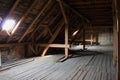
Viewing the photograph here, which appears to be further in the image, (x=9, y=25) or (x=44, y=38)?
(x=44, y=38)

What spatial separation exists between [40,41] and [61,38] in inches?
91.6

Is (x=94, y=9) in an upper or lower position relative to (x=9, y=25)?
upper

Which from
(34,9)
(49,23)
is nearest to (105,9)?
(49,23)

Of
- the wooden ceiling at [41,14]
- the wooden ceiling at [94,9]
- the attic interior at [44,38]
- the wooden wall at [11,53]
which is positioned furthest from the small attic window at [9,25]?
the wooden ceiling at [94,9]

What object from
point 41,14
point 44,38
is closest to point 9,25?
point 41,14

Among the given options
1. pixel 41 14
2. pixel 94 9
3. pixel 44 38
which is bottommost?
pixel 44 38

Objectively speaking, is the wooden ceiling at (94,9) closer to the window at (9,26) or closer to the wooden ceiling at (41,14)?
the wooden ceiling at (41,14)

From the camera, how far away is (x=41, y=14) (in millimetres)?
6703

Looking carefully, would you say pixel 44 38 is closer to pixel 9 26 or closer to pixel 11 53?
pixel 11 53

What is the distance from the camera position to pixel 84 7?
752cm

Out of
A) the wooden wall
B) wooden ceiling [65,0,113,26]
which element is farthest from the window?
wooden ceiling [65,0,113,26]

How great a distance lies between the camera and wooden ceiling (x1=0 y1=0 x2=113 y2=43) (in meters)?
5.41

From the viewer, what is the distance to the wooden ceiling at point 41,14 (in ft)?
17.8

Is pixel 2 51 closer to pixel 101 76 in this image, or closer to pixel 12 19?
pixel 12 19
